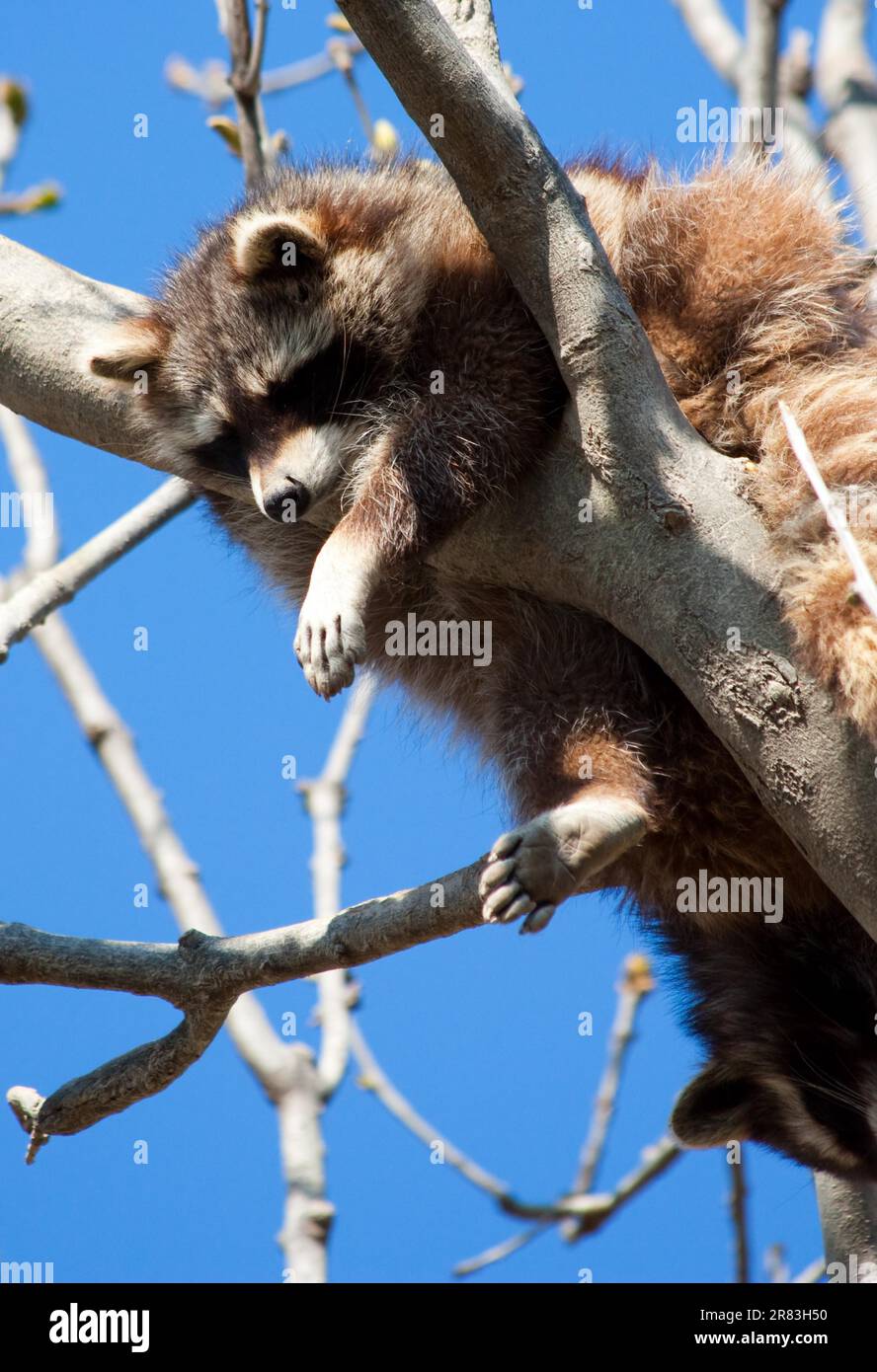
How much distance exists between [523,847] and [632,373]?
1.10 m

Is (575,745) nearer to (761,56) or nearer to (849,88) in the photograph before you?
(761,56)

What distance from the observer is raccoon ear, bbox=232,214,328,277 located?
4535mm

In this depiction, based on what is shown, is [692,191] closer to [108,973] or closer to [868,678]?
[868,678]

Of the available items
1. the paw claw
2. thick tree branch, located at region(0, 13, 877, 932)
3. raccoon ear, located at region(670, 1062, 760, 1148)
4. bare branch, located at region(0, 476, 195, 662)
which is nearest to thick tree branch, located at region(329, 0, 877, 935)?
thick tree branch, located at region(0, 13, 877, 932)

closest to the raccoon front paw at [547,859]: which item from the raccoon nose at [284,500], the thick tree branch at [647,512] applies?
the thick tree branch at [647,512]

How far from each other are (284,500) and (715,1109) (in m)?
2.36

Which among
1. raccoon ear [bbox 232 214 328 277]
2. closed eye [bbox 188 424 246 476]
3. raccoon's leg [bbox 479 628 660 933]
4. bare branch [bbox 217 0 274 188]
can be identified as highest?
bare branch [bbox 217 0 274 188]

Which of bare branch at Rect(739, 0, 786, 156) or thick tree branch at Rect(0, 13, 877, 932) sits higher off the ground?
bare branch at Rect(739, 0, 786, 156)

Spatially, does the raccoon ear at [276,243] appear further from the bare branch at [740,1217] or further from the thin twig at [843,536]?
the bare branch at [740,1217]

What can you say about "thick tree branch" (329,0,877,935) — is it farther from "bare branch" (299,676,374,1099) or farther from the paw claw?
"bare branch" (299,676,374,1099)

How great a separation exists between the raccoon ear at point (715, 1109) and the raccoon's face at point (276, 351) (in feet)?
7.28

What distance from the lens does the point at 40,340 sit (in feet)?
14.9

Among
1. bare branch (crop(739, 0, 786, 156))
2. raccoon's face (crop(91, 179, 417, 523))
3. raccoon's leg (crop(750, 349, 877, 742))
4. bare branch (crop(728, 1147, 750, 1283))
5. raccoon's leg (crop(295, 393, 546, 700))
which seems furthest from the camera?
bare branch (crop(739, 0, 786, 156))
